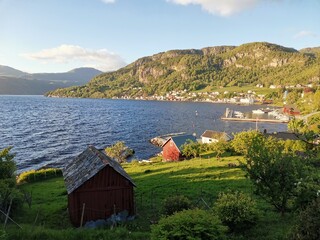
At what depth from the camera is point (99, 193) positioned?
27547 mm

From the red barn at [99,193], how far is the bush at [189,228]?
1340cm

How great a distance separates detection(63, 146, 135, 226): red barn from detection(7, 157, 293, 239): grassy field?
1795 mm

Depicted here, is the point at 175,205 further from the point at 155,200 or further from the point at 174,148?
the point at 174,148

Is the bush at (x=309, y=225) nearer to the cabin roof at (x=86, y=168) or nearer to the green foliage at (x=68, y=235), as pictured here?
the green foliage at (x=68, y=235)

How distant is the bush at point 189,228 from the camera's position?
14.1m

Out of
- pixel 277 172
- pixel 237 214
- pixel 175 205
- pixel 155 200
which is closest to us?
pixel 237 214

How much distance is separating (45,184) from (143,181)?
17.0 metres

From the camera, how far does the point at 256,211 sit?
67.3 ft

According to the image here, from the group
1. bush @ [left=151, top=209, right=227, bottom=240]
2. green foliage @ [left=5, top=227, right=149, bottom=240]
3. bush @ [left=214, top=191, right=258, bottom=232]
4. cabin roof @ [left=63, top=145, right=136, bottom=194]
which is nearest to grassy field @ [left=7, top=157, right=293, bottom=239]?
green foliage @ [left=5, top=227, right=149, bottom=240]

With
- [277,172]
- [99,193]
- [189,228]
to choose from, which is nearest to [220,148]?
[99,193]

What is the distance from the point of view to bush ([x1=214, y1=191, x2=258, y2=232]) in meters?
19.8

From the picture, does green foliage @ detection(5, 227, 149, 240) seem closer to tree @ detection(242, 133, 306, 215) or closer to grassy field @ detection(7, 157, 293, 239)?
grassy field @ detection(7, 157, 293, 239)

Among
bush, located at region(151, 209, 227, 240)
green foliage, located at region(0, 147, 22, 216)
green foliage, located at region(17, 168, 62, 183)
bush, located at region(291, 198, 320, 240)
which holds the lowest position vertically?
green foliage, located at region(17, 168, 62, 183)

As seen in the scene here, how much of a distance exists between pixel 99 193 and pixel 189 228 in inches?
594
